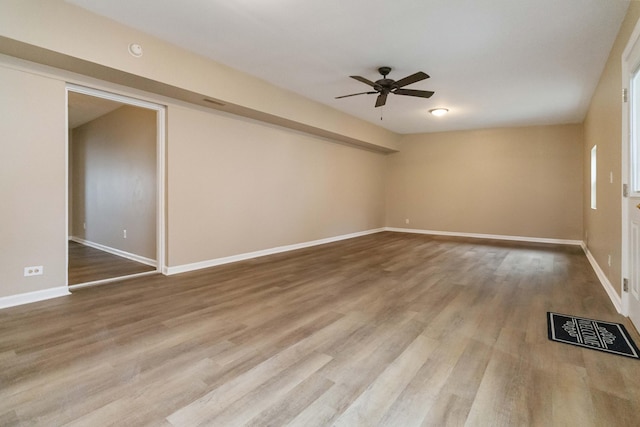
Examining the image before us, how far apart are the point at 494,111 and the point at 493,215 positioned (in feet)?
9.00

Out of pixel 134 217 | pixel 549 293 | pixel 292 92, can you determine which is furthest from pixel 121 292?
pixel 549 293

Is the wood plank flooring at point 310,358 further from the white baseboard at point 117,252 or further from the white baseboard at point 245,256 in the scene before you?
the white baseboard at point 117,252

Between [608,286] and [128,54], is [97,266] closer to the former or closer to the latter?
[128,54]

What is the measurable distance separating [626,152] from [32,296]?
18.1ft

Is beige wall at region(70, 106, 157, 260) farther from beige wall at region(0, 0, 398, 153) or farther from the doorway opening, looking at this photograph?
the doorway opening

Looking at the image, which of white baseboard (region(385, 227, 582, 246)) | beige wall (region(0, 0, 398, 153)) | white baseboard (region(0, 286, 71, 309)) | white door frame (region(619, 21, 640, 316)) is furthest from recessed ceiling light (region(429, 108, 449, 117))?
white baseboard (region(0, 286, 71, 309))

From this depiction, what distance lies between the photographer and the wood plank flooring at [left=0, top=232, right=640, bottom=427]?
5.08 feet

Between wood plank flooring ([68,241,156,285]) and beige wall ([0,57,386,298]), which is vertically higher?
beige wall ([0,57,386,298])

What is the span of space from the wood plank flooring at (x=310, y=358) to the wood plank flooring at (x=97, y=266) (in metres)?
0.65

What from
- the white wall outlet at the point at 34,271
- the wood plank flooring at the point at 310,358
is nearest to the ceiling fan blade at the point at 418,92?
the wood plank flooring at the point at 310,358

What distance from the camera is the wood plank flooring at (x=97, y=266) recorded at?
409 cm

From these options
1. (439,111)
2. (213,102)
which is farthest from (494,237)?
(213,102)

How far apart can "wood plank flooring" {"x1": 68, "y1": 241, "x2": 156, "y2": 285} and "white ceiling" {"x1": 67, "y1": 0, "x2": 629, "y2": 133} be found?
3.02 meters

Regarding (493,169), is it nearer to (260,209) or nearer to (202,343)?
(260,209)
